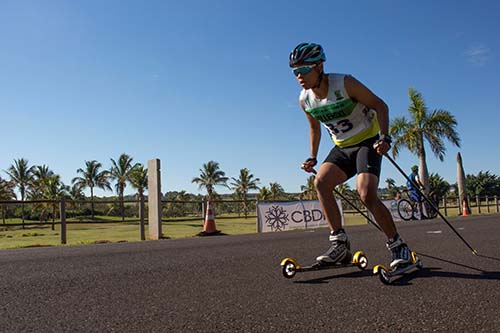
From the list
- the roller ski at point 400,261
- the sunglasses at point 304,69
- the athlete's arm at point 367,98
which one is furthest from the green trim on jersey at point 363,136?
the roller ski at point 400,261

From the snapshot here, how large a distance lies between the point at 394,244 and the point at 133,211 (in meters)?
81.9

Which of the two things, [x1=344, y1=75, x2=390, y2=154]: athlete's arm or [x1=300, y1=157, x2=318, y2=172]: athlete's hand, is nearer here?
[x1=344, y1=75, x2=390, y2=154]: athlete's arm

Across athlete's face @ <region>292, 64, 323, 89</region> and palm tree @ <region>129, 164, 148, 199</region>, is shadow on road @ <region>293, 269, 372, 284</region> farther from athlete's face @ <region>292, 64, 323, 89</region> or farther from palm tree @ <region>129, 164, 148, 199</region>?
palm tree @ <region>129, 164, 148, 199</region>

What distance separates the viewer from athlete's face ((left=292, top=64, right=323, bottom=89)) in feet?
12.0

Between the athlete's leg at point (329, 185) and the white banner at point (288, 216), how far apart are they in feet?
34.2

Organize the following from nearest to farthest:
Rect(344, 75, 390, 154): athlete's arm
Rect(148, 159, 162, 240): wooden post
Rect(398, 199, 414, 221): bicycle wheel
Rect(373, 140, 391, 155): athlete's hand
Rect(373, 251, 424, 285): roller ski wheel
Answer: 1. Rect(373, 251, 424, 285): roller ski wheel
2. Rect(373, 140, 391, 155): athlete's hand
3. Rect(344, 75, 390, 154): athlete's arm
4. Rect(148, 159, 162, 240): wooden post
5. Rect(398, 199, 414, 221): bicycle wheel

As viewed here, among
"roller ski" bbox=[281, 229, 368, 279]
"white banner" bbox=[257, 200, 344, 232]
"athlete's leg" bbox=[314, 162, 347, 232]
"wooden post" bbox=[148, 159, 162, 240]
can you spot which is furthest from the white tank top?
"white banner" bbox=[257, 200, 344, 232]

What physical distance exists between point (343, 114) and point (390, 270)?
1402 millimetres

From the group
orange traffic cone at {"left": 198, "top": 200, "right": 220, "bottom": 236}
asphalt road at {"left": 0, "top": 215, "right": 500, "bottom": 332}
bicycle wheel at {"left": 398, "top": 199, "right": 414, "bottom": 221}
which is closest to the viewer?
asphalt road at {"left": 0, "top": 215, "right": 500, "bottom": 332}

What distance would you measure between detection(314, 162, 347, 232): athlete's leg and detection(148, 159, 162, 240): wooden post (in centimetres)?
896

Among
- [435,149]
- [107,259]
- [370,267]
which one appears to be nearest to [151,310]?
[370,267]

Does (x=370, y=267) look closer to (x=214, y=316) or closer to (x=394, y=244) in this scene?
(x=394, y=244)

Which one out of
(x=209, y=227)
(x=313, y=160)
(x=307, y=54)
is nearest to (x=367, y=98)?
(x=307, y=54)

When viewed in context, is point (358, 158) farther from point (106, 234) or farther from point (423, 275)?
point (106, 234)
